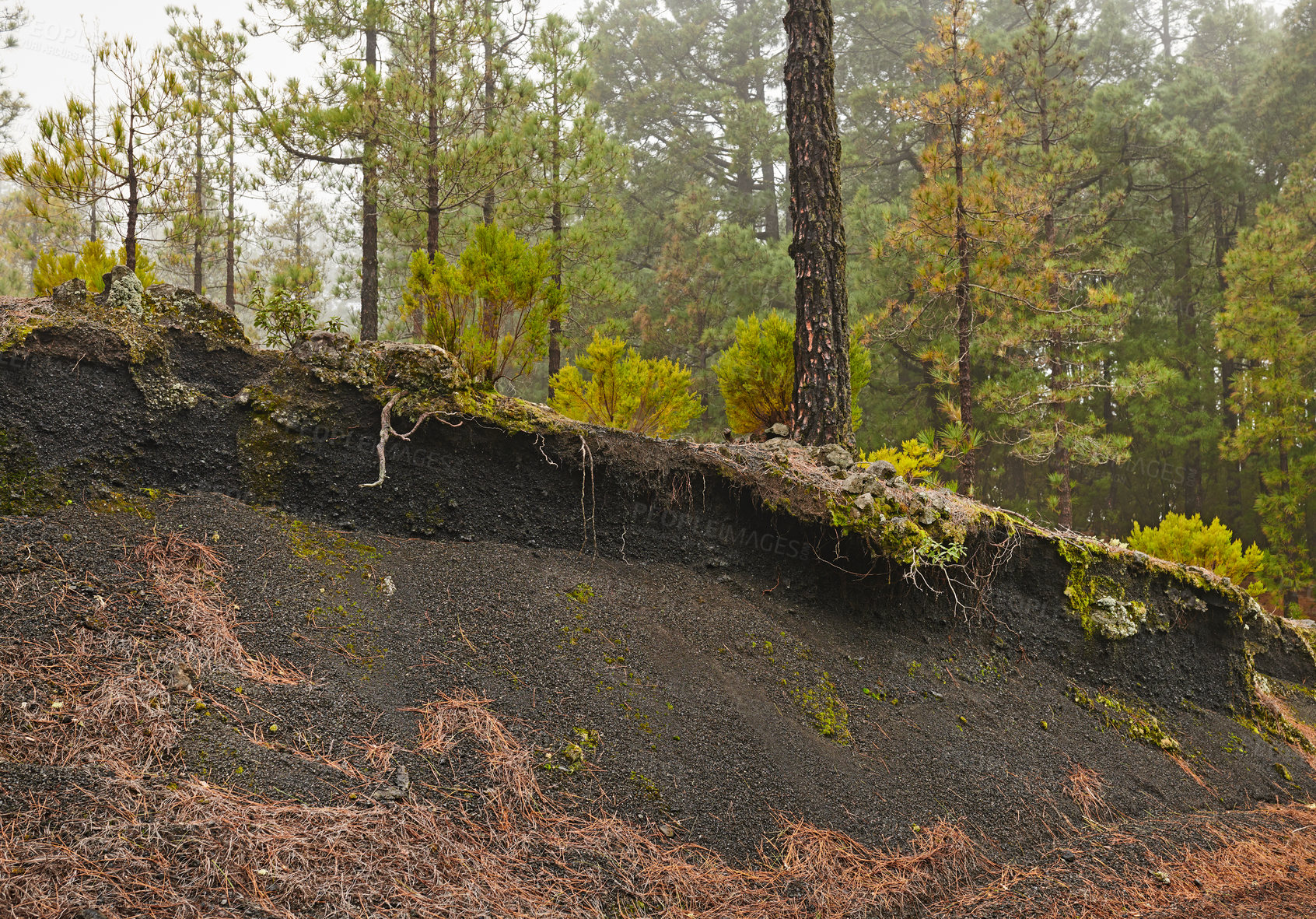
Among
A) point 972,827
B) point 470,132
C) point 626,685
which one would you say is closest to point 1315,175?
point 470,132

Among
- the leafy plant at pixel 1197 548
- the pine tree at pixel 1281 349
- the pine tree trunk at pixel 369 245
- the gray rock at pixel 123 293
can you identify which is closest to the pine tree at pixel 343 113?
the pine tree trunk at pixel 369 245

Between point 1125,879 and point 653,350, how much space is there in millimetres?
11842

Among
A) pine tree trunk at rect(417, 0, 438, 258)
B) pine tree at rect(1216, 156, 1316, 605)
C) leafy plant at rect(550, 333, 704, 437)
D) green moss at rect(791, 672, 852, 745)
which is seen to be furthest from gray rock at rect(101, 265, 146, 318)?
pine tree at rect(1216, 156, 1316, 605)

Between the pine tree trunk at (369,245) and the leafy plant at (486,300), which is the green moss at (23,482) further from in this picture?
the pine tree trunk at (369,245)

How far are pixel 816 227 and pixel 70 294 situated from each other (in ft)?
14.1

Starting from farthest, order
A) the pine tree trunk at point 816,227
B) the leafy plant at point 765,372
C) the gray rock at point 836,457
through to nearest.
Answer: the leafy plant at point 765,372, the pine tree trunk at point 816,227, the gray rock at point 836,457

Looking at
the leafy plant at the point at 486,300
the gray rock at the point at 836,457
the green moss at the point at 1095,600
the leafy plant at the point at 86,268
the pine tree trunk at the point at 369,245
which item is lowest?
the green moss at the point at 1095,600

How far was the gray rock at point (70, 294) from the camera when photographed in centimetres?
308

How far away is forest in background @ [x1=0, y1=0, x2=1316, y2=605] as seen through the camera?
6.92 meters

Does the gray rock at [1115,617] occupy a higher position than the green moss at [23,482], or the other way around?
the green moss at [23,482]

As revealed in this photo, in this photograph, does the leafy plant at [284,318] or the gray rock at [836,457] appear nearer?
the leafy plant at [284,318]

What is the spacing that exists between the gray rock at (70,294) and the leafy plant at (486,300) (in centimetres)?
193

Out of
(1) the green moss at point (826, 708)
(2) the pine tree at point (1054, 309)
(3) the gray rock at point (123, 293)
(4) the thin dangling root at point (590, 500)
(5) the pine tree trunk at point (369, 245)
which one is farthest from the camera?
(2) the pine tree at point (1054, 309)

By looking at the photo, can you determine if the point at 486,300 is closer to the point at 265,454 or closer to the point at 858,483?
the point at 265,454
